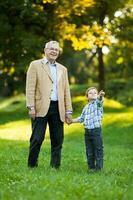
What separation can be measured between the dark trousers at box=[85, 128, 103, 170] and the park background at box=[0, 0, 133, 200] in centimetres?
26

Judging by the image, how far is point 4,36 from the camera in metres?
34.5

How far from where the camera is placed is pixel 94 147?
38.7 ft

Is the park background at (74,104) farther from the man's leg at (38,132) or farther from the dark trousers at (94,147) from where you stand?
the man's leg at (38,132)

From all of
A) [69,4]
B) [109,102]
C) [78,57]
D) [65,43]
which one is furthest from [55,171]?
[78,57]

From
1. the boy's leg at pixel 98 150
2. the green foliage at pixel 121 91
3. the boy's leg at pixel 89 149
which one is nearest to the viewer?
the boy's leg at pixel 98 150

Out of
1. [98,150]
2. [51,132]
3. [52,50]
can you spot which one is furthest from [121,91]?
[52,50]

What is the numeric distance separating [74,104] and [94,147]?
27789mm

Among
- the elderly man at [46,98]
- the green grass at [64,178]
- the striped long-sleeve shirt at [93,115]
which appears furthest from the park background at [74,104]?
the striped long-sleeve shirt at [93,115]

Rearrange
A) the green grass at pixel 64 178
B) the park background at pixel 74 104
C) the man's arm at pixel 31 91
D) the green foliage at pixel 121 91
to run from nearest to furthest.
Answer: the green grass at pixel 64 178
the park background at pixel 74 104
the man's arm at pixel 31 91
the green foliage at pixel 121 91

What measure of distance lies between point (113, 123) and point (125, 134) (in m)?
3.77

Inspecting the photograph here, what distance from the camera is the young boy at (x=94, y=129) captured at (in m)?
11.7

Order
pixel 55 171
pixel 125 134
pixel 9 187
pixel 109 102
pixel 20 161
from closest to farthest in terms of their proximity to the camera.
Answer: pixel 9 187 → pixel 55 171 → pixel 20 161 → pixel 125 134 → pixel 109 102

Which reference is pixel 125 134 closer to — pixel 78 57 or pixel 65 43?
pixel 65 43

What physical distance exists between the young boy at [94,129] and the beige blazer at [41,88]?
1.94 ft
